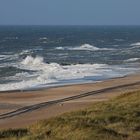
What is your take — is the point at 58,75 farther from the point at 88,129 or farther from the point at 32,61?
the point at 88,129

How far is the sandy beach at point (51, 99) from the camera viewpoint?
81.1ft

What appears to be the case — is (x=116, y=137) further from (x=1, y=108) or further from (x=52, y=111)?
(x=1, y=108)

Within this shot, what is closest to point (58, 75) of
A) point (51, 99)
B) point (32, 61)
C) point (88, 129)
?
point (51, 99)

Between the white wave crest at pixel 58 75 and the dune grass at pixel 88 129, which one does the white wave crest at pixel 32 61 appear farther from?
the dune grass at pixel 88 129

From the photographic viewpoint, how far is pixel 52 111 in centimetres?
2650

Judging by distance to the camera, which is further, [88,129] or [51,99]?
[51,99]

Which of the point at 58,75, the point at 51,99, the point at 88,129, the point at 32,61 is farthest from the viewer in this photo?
the point at 32,61

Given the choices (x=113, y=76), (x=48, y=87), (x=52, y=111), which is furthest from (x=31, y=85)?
(x=52, y=111)

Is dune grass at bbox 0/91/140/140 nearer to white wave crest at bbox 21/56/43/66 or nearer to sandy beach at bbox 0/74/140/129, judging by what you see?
sandy beach at bbox 0/74/140/129

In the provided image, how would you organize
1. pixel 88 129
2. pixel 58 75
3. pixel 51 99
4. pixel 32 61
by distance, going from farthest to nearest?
pixel 32 61, pixel 58 75, pixel 51 99, pixel 88 129

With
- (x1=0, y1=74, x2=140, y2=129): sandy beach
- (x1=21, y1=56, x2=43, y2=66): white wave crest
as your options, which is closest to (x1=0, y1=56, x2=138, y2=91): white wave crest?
(x1=21, y1=56, x2=43, y2=66): white wave crest

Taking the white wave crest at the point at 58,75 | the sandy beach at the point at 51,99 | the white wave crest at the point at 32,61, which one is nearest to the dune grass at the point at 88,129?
the sandy beach at the point at 51,99

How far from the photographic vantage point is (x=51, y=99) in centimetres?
3131

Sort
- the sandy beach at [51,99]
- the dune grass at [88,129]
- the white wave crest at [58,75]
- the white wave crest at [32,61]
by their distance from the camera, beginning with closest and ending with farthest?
the dune grass at [88,129]
the sandy beach at [51,99]
the white wave crest at [58,75]
the white wave crest at [32,61]
